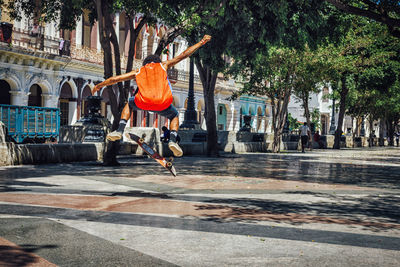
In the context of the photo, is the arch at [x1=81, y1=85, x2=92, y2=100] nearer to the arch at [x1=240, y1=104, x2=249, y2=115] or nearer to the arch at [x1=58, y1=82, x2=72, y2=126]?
the arch at [x1=58, y1=82, x2=72, y2=126]

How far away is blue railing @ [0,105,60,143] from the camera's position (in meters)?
21.8

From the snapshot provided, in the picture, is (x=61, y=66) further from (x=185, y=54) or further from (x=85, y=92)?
(x=185, y=54)

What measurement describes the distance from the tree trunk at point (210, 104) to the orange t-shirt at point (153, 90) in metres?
12.3

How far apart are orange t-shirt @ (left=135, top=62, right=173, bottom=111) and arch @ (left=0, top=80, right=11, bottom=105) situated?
2160 cm

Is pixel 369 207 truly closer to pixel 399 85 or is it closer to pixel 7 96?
pixel 7 96

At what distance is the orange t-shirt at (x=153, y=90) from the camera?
330 inches

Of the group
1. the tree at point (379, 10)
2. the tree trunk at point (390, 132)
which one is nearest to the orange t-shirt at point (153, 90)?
the tree at point (379, 10)

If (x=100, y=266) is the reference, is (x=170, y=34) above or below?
above

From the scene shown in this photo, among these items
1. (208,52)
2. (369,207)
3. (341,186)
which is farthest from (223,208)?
(208,52)

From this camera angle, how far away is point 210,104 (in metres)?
20.8

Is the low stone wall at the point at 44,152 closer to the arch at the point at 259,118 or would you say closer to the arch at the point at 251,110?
the arch at the point at 251,110

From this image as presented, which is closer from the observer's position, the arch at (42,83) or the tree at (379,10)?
the tree at (379,10)

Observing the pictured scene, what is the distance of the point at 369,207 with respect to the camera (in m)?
7.60

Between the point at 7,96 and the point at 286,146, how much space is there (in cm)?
1806
